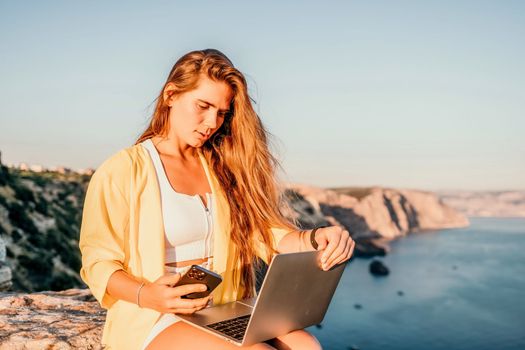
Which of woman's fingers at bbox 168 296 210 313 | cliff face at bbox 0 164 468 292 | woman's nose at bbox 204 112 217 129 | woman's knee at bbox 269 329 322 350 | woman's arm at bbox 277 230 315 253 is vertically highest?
woman's nose at bbox 204 112 217 129

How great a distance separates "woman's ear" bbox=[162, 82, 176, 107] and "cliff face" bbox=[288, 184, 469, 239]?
66.2 m

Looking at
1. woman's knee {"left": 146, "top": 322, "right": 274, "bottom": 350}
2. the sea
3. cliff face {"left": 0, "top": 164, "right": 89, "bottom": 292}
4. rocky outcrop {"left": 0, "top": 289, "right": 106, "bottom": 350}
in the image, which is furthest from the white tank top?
the sea

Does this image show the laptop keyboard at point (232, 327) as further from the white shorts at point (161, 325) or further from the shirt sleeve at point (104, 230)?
the shirt sleeve at point (104, 230)

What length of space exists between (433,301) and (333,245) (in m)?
61.5

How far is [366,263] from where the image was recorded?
257 ft

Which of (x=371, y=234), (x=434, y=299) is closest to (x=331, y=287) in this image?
(x=434, y=299)

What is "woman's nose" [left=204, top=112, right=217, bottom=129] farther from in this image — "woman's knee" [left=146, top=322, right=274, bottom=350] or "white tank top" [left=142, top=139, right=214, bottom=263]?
"woman's knee" [left=146, top=322, right=274, bottom=350]

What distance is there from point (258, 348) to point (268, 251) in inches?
33.7

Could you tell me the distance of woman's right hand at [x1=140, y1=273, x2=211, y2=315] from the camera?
1.74m

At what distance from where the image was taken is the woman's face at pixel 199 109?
234 centimetres

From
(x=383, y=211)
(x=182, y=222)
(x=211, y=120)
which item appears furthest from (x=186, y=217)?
(x=383, y=211)

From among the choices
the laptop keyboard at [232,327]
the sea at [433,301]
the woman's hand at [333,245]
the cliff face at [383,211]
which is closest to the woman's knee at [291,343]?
the laptop keyboard at [232,327]

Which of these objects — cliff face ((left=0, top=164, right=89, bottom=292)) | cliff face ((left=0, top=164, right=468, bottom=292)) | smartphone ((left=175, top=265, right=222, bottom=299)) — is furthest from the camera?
cliff face ((left=0, top=164, right=89, bottom=292))

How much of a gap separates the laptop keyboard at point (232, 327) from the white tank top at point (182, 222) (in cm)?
37
